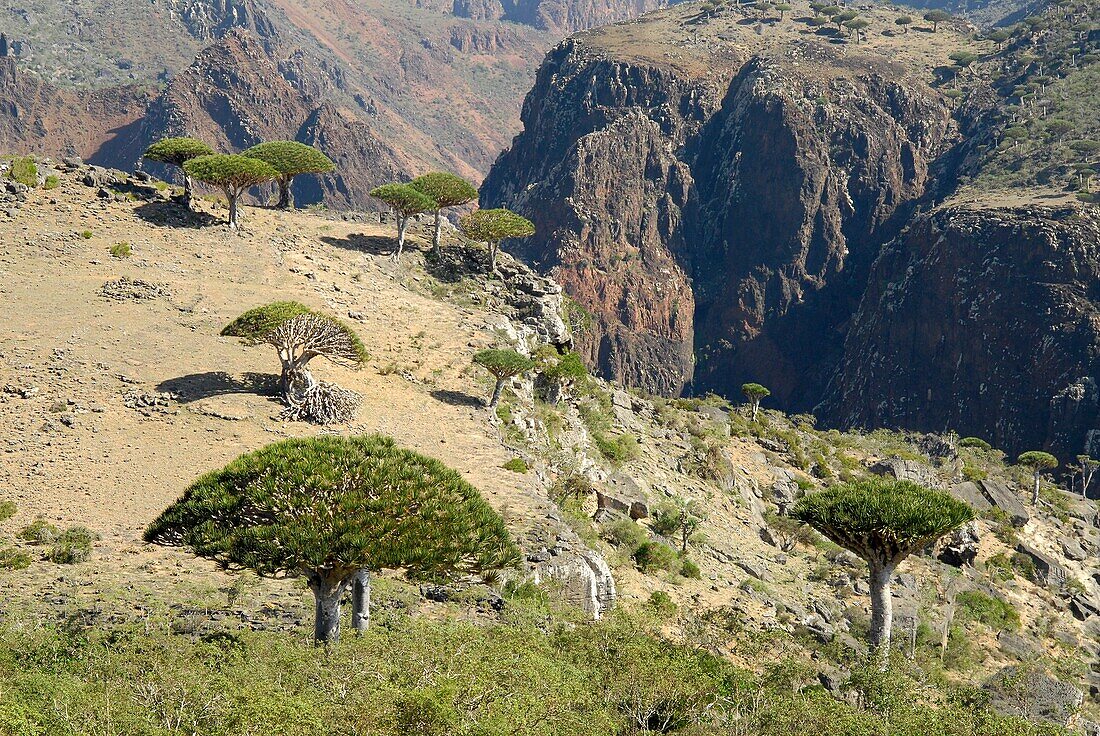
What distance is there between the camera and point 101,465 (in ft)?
80.0

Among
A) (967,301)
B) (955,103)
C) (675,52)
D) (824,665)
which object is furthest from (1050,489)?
(675,52)

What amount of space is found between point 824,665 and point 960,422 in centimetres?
10141

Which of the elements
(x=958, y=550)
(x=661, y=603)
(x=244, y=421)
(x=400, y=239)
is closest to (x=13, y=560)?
(x=244, y=421)

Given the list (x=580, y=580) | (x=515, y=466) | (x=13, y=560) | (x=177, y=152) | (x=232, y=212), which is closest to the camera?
(x=13, y=560)

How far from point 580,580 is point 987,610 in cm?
2187

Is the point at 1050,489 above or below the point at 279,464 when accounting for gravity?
below

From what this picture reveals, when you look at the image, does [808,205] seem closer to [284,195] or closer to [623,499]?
[284,195]

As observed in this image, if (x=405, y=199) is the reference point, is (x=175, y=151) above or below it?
above

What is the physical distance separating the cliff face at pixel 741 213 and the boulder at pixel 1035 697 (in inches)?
4246

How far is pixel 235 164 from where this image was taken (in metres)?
44.4

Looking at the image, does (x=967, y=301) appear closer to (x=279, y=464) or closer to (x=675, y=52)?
(x=675, y=52)

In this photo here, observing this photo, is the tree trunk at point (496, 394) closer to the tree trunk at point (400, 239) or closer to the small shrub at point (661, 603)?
the small shrub at point (661, 603)

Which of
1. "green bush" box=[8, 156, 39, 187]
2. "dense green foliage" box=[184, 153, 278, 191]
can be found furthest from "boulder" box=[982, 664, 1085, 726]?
"green bush" box=[8, 156, 39, 187]

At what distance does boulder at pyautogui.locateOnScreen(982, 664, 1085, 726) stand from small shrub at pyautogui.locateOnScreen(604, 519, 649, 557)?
10.5m
